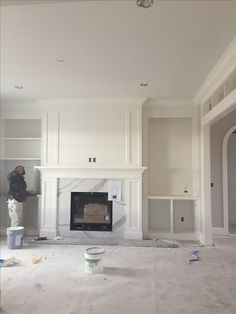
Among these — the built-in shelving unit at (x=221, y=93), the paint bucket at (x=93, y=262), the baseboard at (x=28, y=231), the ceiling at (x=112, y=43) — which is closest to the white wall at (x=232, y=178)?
the built-in shelving unit at (x=221, y=93)

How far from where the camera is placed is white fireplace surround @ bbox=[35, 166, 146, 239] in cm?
476

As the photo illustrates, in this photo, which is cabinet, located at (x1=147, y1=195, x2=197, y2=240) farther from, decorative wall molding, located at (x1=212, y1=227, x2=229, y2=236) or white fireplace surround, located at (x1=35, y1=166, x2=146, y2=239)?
decorative wall molding, located at (x1=212, y1=227, x2=229, y2=236)

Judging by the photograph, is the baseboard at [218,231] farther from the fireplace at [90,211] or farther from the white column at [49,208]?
the white column at [49,208]

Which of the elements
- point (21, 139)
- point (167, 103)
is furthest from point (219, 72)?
point (21, 139)

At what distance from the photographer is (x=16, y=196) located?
4684 millimetres

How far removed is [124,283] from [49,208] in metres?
2.42

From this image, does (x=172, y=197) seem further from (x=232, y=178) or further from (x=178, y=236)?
(x=232, y=178)

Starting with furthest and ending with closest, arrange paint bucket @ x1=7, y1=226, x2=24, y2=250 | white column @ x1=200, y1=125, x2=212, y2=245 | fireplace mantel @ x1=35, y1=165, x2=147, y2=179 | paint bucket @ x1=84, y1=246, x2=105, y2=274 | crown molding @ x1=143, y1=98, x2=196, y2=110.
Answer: crown molding @ x1=143, y1=98, x2=196, y2=110
fireplace mantel @ x1=35, y1=165, x2=147, y2=179
white column @ x1=200, y1=125, x2=212, y2=245
paint bucket @ x1=7, y1=226, x2=24, y2=250
paint bucket @ x1=84, y1=246, x2=105, y2=274

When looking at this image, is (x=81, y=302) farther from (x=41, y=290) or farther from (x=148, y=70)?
(x=148, y=70)

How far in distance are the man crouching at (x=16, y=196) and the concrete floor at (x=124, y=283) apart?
0.76m

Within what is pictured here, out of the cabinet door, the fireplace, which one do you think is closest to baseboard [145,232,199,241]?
the fireplace

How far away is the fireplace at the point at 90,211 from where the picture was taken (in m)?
4.88

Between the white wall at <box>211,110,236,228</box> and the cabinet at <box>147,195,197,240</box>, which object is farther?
the white wall at <box>211,110,236,228</box>

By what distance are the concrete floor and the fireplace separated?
0.79 m
